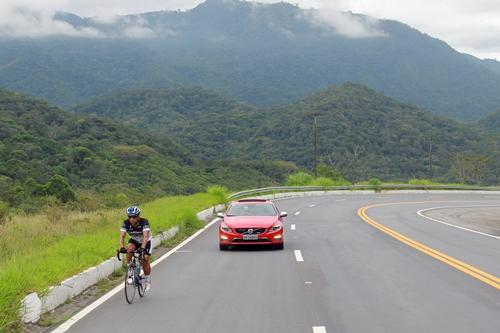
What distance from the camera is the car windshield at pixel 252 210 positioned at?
1723 cm

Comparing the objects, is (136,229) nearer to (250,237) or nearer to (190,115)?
(250,237)

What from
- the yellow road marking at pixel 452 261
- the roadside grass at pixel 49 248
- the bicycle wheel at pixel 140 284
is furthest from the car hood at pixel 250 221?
the bicycle wheel at pixel 140 284

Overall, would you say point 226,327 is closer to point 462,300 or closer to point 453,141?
point 462,300

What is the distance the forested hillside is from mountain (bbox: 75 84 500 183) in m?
17.4

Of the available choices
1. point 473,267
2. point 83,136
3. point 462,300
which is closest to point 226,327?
point 462,300

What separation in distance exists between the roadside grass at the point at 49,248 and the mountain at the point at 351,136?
280 feet

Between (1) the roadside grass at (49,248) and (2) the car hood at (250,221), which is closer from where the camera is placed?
(1) the roadside grass at (49,248)

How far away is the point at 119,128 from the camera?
4181 inches

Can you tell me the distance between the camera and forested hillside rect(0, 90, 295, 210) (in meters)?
59.1

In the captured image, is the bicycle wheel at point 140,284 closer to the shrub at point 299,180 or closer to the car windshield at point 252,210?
the car windshield at point 252,210

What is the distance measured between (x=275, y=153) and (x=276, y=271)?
11042cm

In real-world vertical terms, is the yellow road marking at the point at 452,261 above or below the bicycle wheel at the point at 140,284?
below

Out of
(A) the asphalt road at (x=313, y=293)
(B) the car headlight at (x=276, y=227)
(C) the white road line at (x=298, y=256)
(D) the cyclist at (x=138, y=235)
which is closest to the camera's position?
(A) the asphalt road at (x=313, y=293)

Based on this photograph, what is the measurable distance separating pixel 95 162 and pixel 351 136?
208 ft
